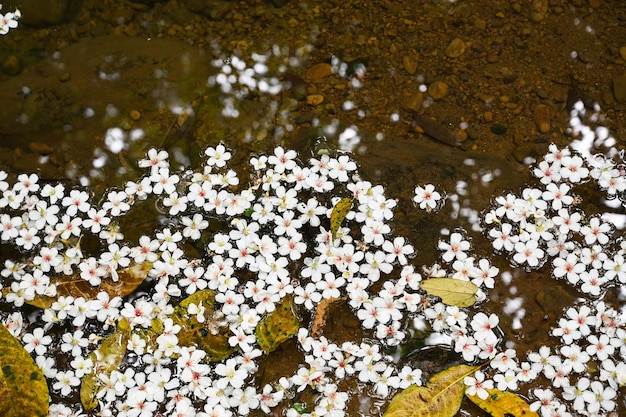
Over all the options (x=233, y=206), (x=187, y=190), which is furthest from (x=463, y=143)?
(x=187, y=190)

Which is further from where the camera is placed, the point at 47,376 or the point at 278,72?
the point at 278,72

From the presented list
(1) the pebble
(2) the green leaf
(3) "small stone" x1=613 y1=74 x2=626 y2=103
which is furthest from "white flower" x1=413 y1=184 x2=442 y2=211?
(2) the green leaf

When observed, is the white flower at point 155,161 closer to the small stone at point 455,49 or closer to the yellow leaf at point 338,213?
the yellow leaf at point 338,213

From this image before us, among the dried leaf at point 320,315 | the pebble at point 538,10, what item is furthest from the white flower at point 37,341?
the pebble at point 538,10

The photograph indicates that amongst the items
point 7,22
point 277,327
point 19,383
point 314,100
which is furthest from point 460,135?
point 7,22

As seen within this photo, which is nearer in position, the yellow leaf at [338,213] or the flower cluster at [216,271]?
the flower cluster at [216,271]

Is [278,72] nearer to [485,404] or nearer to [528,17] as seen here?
[528,17]

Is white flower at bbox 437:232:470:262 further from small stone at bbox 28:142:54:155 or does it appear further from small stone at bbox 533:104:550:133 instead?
small stone at bbox 28:142:54:155
